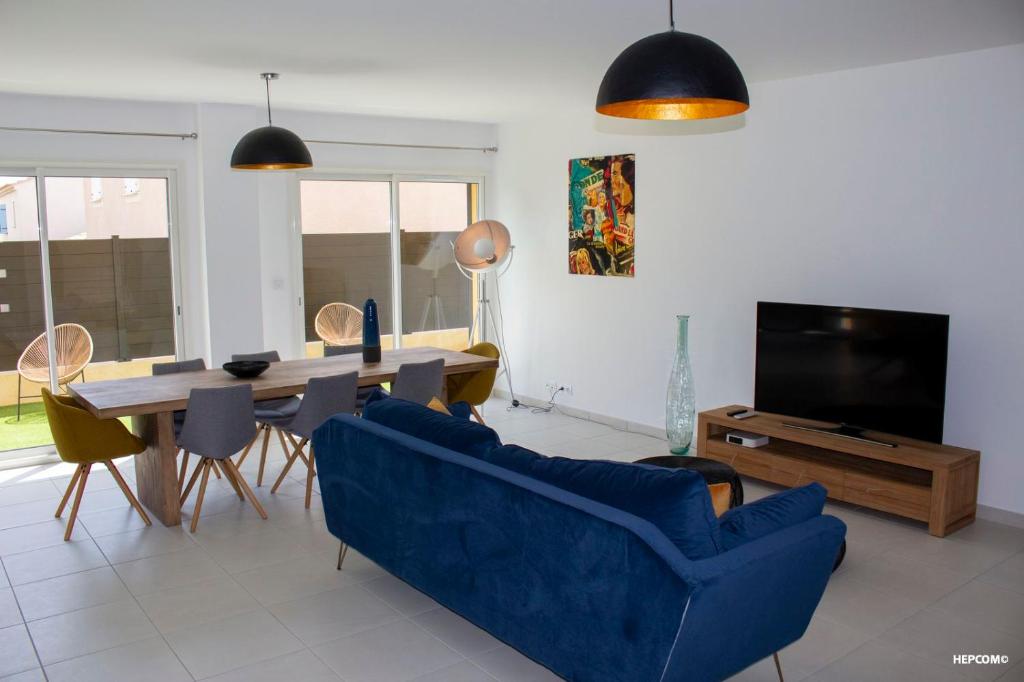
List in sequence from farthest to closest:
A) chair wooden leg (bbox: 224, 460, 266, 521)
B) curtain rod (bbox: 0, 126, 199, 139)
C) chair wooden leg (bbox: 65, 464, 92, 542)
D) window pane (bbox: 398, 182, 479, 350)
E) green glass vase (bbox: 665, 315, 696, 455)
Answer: window pane (bbox: 398, 182, 479, 350)
curtain rod (bbox: 0, 126, 199, 139)
green glass vase (bbox: 665, 315, 696, 455)
chair wooden leg (bbox: 224, 460, 266, 521)
chair wooden leg (bbox: 65, 464, 92, 542)

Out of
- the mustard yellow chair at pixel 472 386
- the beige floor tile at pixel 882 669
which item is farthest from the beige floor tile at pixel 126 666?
the mustard yellow chair at pixel 472 386

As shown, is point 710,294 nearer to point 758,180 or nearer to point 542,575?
point 758,180

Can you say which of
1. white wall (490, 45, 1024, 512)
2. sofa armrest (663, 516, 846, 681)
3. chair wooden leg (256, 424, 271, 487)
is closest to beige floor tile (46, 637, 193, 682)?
sofa armrest (663, 516, 846, 681)

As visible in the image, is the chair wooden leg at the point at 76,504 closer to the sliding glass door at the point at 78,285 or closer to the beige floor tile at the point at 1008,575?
the sliding glass door at the point at 78,285

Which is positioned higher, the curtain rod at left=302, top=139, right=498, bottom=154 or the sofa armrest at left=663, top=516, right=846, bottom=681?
the curtain rod at left=302, top=139, right=498, bottom=154

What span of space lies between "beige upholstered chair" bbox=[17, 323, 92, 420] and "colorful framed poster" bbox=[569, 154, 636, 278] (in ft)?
12.9

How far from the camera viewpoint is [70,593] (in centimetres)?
398

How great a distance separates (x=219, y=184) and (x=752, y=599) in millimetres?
5384

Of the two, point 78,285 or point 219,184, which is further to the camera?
point 219,184

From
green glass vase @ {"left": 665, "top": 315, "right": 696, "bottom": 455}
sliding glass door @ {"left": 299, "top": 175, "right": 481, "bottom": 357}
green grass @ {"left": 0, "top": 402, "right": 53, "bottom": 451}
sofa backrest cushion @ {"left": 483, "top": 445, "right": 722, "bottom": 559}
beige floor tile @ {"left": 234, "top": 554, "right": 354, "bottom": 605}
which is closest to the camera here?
sofa backrest cushion @ {"left": 483, "top": 445, "right": 722, "bottom": 559}

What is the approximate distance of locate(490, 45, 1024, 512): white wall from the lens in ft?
15.5

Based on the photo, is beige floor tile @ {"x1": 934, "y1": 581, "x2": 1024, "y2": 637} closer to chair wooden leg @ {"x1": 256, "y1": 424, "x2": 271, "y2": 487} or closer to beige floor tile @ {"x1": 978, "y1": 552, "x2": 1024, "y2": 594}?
beige floor tile @ {"x1": 978, "y1": 552, "x2": 1024, "y2": 594}

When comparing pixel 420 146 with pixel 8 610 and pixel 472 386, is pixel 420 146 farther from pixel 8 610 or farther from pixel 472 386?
pixel 8 610

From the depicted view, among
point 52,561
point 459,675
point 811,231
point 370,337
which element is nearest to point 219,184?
point 370,337
